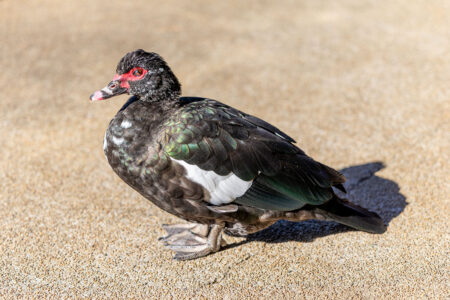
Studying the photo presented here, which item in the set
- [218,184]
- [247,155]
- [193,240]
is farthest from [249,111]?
[218,184]

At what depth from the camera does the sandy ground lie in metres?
3.26

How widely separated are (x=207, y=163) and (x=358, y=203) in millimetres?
1543

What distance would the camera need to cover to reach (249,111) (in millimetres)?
5254

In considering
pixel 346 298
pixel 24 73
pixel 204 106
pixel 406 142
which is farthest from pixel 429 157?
pixel 24 73

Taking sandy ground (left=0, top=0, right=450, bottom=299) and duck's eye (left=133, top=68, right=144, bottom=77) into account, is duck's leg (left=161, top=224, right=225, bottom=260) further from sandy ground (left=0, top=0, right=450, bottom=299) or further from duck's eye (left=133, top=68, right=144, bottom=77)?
duck's eye (left=133, top=68, right=144, bottom=77)

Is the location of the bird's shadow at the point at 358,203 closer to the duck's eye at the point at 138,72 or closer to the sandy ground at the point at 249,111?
the sandy ground at the point at 249,111

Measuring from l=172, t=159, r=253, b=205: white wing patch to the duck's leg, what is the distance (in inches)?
12.7

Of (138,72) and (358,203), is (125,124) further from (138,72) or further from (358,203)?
(358,203)

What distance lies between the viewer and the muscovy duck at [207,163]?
10.1 feet

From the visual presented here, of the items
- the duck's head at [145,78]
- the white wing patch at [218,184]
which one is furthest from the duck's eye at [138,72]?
the white wing patch at [218,184]

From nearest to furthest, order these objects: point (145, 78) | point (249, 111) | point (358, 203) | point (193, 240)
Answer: point (145, 78) < point (193, 240) < point (358, 203) < point (249, 111)

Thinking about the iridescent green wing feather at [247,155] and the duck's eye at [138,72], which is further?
the duck's eye at [138,72]

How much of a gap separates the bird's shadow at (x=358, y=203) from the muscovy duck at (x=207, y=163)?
12.0 inches

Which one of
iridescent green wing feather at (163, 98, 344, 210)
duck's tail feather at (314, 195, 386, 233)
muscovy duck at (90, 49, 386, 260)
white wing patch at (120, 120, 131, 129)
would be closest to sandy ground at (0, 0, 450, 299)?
duck's tail feather at (314, 195, 386, 233)
